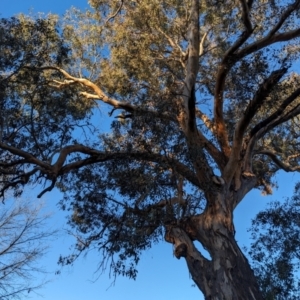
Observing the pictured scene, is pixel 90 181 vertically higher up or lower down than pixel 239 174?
higher up

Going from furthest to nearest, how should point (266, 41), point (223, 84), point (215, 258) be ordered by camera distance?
point (223, 84) < point (266, 41) < point (215, 258)

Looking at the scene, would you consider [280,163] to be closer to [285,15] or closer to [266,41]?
[266,41]

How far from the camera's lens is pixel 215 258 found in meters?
8.12

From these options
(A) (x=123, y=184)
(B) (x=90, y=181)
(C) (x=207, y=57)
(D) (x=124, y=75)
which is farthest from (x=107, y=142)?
(C) (x=207, y=57)

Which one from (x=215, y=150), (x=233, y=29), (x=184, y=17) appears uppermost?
(x=184, y=17)

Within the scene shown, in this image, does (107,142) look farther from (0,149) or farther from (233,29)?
(233,29)

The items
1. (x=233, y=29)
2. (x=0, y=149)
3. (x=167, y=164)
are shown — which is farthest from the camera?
(x=233, y=29)

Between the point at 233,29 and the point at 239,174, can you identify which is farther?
the point at 233,29

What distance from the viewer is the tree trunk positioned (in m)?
7.63

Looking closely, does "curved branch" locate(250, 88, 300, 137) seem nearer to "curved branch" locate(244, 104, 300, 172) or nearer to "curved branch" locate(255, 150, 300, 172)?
"curved branch" locate(244, 104, 300, 172)

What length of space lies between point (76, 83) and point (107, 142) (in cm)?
243

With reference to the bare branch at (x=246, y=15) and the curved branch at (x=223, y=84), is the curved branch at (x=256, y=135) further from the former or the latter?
the bare branch at (x=246, y=15)

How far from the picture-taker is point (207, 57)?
43.6 feet

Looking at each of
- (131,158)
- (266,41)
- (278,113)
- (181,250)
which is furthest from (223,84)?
(181,250)
